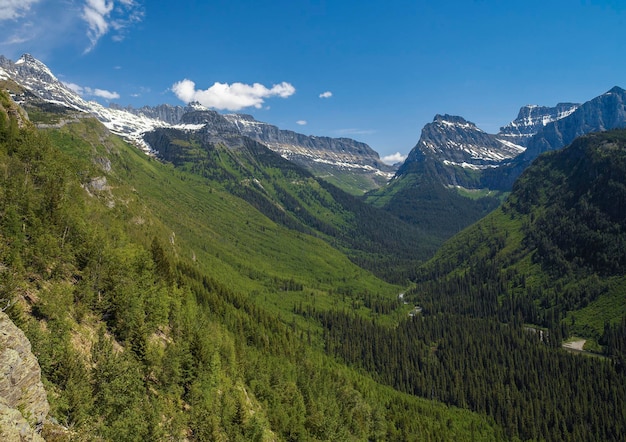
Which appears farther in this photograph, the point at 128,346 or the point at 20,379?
the point at 128,346

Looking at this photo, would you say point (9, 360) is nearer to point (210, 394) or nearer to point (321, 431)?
point (210, 394)

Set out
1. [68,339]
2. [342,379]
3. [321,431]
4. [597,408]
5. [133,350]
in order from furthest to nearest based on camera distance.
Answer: [597,408] < [342,379] < [321,431] < [133,350] < [68,339]

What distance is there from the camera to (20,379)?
3766 centimetres

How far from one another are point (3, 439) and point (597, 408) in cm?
21195

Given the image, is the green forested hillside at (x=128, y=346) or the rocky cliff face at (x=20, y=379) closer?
the rocky cliff face at (x=20, y=379)

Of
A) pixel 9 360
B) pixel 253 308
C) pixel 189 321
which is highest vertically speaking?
pixel 9 360

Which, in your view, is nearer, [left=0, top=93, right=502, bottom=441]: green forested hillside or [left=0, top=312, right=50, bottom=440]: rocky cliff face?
[left=0, top=312, right=50, bottom=440]: rocky cliff face

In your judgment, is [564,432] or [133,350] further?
[564,432]

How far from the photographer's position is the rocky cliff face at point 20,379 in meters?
35.9

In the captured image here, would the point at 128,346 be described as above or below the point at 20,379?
below

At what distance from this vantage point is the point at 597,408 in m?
171

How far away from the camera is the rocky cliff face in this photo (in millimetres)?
35906

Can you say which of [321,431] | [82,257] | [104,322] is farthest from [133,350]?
[321,431]

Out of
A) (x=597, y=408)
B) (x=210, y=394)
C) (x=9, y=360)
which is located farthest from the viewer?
(x=597, y=408)
